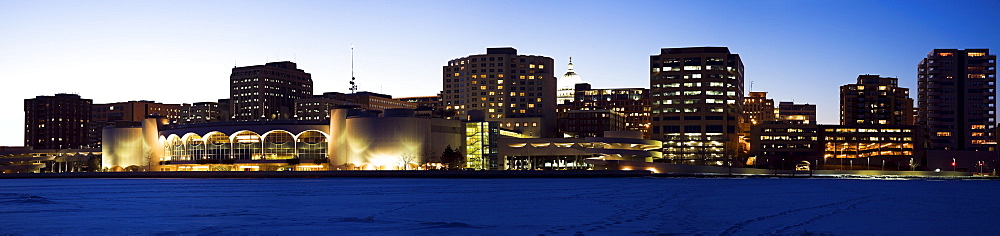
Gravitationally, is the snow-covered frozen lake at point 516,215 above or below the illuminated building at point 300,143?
below

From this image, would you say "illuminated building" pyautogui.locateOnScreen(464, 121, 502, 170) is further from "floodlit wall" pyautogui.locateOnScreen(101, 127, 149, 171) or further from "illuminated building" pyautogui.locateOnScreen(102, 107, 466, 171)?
"floodlit wall" pyautogui.locateOnScreen(101, 127, 149, 171)

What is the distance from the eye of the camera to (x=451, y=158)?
153 metres

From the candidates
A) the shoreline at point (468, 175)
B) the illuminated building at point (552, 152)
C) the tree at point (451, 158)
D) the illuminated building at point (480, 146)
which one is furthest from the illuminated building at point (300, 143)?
the illuminated building at point (552, 152)

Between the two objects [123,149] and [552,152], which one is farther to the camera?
[552,152]

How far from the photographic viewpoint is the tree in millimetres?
152750

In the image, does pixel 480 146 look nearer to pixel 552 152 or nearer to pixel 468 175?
pixel 552 152

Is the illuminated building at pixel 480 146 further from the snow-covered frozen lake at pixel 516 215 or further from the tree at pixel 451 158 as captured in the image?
the snow-covered frozen lake at pixel 516 215

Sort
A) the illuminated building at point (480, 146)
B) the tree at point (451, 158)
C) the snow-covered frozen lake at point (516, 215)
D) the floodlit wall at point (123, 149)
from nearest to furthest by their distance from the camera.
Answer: the snow-covered frozen lake at point (516, 215) → the tree at point (451, 158) → the illuminated building at point (480, 146) → the floodlit wall at point (123, 149)

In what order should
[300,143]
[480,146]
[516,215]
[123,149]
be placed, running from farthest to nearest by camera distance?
[123,149]
[480,146]
[300,143]
[516,215]

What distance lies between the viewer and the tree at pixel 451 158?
501ft

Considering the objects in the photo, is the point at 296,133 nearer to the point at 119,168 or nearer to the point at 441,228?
the point at 119,168

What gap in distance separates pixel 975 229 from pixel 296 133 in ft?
410

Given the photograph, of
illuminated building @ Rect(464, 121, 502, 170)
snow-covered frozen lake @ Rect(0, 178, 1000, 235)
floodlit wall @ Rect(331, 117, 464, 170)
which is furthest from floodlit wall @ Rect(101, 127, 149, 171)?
snow-covered frozen lake @ Rect(0, 178, 1000, 235)

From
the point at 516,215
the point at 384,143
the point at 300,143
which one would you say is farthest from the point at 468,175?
the point at 516,215
